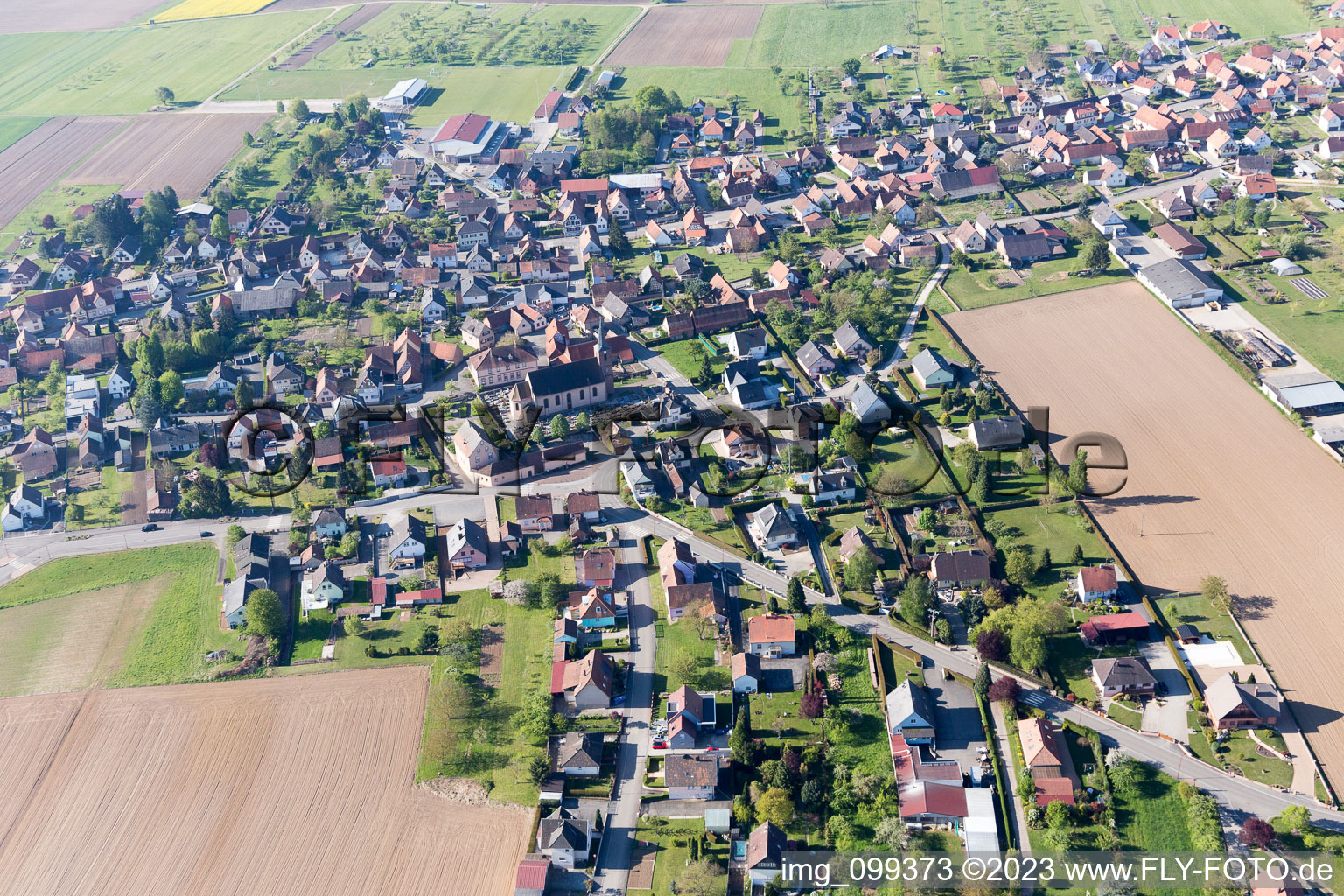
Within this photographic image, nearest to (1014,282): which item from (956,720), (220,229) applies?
(956,720)

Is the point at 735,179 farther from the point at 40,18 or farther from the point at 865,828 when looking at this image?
the point at 40,18

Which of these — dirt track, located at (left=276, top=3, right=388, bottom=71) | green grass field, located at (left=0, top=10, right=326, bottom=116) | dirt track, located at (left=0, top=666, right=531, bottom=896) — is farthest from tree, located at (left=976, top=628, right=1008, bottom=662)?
dirt track, located at (left=276, top=3, right=388, bottom=71)

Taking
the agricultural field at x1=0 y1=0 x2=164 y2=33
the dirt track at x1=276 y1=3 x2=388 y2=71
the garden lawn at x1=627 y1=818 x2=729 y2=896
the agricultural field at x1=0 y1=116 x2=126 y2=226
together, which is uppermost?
the agricultural field at x1=0 y1=0 x2=164 y2=33

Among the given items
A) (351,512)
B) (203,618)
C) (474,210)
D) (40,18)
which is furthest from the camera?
(40,18)

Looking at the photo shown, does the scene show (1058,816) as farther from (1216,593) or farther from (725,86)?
(725,86)

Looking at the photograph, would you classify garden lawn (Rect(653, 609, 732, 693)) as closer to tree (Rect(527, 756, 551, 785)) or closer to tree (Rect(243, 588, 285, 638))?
tree (Rect(527, 756, 551, 785))

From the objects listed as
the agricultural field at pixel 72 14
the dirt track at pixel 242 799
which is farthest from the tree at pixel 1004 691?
the agricultural field at pixel 72 14

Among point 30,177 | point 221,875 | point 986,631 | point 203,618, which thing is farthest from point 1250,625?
point 30,177
